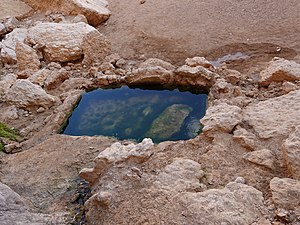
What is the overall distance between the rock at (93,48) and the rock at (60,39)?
271mm

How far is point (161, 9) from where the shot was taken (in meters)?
11.5

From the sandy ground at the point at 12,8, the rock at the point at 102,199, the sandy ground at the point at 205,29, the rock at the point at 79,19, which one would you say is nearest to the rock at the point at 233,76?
the sandy ground at the point at 205,29

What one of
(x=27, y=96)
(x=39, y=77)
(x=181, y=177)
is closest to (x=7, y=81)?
(x=39, y=77)

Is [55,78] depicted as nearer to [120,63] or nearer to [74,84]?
[74,84]

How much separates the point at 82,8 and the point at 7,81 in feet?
13.0

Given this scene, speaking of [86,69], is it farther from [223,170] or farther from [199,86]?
[223,170]

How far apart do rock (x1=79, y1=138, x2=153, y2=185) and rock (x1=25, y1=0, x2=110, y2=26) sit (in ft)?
23.3

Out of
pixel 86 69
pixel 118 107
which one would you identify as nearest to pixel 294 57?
pixel 118 107

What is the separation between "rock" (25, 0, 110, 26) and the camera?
36.7 feet

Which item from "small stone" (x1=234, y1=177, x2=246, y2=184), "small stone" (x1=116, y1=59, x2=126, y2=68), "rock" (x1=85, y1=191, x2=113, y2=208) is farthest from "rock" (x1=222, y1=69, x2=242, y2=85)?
"rock" (x1=85, y1=191, x2=113, y2=208)

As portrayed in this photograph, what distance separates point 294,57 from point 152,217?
5.84 m

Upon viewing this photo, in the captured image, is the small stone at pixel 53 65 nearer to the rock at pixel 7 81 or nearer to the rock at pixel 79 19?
the rock at pixel 7 81

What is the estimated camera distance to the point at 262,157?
16.1ft

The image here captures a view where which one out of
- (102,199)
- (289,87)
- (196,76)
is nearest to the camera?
(102,199)
